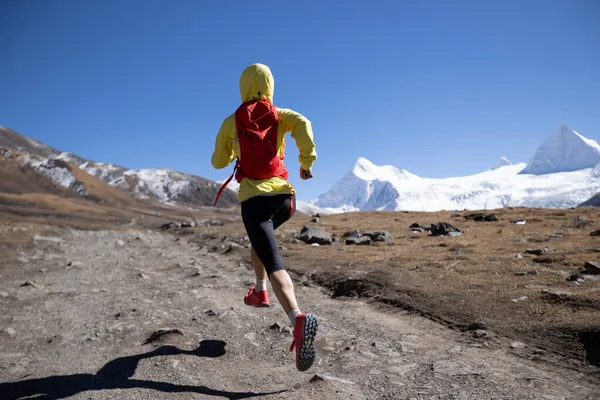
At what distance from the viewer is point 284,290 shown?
135 inches

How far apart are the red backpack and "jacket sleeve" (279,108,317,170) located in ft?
0.44

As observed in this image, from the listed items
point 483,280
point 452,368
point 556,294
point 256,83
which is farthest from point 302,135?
point 483,280

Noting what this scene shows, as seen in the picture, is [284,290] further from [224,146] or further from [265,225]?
[224,146]

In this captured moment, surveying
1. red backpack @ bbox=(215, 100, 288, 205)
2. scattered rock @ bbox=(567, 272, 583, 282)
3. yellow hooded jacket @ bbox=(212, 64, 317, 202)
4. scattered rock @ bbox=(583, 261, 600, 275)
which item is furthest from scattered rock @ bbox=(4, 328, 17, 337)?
scattered rock @ bbox=(583, 261, 600, 275)

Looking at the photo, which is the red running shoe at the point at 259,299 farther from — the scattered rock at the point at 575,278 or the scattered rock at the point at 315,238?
the scattered rock at the point at 315,238

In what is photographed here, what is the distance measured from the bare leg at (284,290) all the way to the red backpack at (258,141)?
0.94 m

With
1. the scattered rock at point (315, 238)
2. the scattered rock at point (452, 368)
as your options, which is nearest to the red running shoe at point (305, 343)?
the scattered rock at point (452, 368)

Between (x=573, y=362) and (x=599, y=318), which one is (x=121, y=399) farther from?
(x=599, y=318)

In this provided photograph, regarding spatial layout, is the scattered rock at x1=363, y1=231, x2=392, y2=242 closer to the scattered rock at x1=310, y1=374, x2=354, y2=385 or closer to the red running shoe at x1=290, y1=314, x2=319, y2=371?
the scattered rock at x1=310, y1=374, x2=354, y2=385

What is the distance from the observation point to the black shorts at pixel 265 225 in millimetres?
3600

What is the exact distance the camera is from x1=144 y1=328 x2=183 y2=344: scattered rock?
4.34 meters

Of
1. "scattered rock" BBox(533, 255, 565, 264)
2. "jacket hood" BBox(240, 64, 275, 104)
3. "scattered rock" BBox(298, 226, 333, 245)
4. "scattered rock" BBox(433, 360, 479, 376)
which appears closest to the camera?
"scattered rock" BBox(433, 360, 479, 376)

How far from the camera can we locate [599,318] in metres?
4.11

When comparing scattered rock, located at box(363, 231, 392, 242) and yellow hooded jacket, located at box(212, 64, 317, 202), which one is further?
scattered rock, located at box(363, 231, 392, 242)
